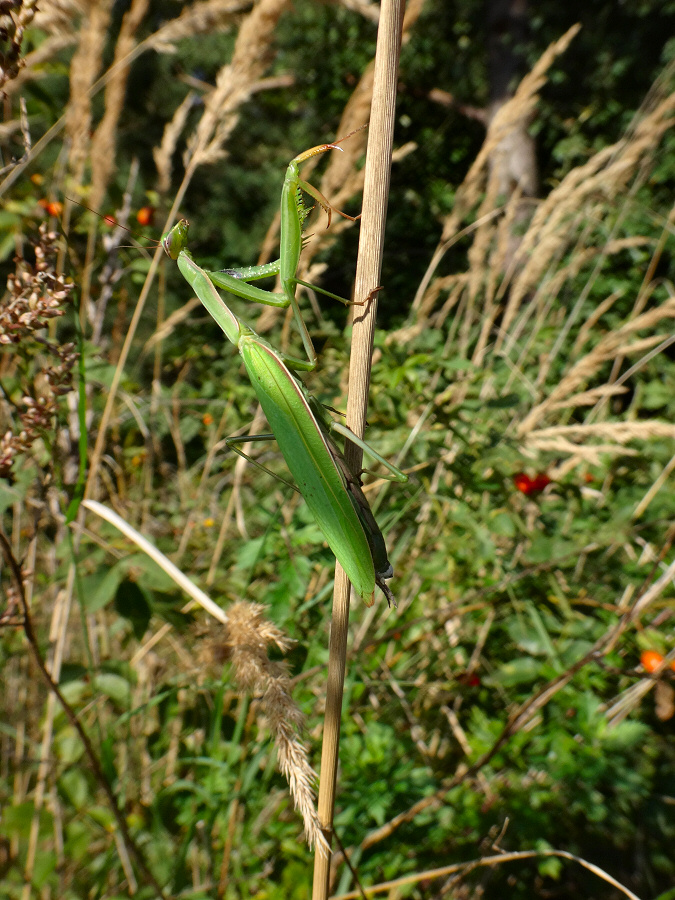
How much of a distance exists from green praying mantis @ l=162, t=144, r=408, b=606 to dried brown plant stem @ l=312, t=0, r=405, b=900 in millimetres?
40

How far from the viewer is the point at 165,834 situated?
1826 mm

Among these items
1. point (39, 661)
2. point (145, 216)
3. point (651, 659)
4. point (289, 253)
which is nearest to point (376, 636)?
point (651, 659)

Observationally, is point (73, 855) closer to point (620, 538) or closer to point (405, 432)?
point (405, 432)

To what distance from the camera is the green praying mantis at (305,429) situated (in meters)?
0.94

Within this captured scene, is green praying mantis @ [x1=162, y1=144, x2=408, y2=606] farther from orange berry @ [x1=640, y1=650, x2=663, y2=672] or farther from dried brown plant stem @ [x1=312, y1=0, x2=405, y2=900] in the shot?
orange berry @ [x1=640, y1=650, x2=663, y2=672]

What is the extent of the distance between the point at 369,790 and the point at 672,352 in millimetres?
6825

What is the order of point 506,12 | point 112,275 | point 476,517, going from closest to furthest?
point 476,517
point 112,275
point 506,12

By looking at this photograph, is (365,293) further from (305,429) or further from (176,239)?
(176,239)

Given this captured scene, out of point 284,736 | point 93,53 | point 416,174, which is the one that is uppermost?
point 416,174

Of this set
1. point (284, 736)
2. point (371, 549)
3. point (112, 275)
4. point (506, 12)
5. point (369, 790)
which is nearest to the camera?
point (284, 736)

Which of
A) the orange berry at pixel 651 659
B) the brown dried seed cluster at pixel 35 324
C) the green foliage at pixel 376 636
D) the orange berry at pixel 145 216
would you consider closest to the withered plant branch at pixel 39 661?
Result: the green foliage at pixel 376 636

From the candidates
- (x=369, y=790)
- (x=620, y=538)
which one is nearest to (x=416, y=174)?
(x=620, y=538)

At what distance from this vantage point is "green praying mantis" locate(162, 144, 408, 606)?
3.08 feet

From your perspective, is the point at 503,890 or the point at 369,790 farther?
the point at 503,890
